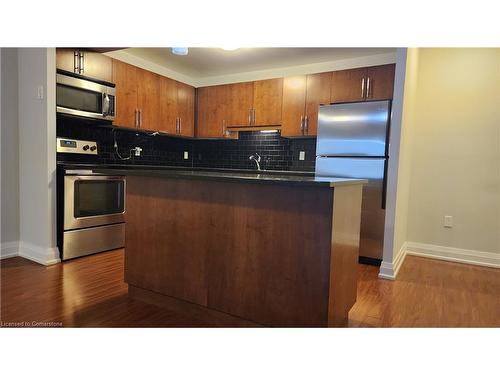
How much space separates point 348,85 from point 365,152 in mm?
823

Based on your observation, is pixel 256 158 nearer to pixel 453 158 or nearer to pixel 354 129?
pixel 354 129

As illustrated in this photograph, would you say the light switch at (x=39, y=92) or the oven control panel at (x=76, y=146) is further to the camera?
the oven control panel at (x=76, y=146)

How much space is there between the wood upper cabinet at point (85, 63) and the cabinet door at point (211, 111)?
4.77 feet

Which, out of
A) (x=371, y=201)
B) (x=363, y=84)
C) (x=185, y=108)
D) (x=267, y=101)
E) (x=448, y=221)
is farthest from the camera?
(x=185, y=108)

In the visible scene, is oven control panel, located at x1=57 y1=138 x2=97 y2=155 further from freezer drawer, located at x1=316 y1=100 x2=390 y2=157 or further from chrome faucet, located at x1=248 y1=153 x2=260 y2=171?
freezer drawer, located at x1=316 y1=100 x2=390 y2=157

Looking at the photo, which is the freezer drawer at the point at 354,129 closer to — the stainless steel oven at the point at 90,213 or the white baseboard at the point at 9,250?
the stainless steel oven at the point at 90,213

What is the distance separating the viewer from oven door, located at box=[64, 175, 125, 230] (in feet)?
9.39

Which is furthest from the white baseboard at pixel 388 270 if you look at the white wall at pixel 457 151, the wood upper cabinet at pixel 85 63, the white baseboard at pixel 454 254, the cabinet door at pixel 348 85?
the wood upper cabinet at pixel 85 63

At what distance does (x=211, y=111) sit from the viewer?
14.7 ft

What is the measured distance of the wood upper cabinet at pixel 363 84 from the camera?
325cm

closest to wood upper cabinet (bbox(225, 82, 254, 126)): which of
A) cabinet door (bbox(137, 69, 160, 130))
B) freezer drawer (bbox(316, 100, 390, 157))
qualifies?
cabinet door (bbox(137, 69, 160, 130))

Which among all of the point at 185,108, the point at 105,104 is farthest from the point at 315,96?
the point at 105,104

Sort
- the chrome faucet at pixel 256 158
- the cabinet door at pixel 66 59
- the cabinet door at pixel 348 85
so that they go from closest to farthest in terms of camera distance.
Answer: the cabinet door at pixel 66 59 < the cabinet door at pixel 348 85 < the chrome faucet at pixel 256 158
